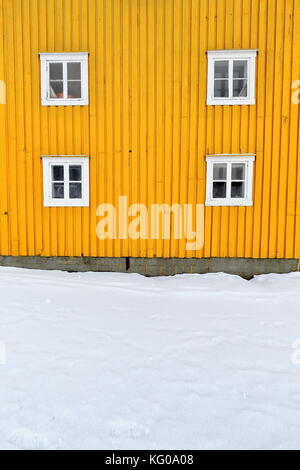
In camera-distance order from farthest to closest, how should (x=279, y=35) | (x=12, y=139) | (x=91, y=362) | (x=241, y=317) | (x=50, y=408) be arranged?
(x=12, y=139)
(x=279, y=35)
(x=241, y=317)
(x=91, y=362)
(x=50, y=408)

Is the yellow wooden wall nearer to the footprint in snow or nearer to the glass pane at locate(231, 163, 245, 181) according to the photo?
the glass pane at locate(231, 163, 245, 181)

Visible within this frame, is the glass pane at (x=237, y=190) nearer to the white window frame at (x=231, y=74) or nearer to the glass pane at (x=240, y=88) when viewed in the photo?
the white window frame at (x=231, y=74)

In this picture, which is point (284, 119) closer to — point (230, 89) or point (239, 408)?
point (230, 89)

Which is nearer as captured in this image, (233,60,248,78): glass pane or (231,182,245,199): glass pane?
(233,60,248,78): glass pane

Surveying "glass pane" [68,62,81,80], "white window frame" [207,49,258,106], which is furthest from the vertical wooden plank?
"white window frame" [207,49,258,106]

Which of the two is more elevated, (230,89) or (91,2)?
(91,2)

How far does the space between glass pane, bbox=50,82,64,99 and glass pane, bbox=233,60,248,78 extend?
447 cm

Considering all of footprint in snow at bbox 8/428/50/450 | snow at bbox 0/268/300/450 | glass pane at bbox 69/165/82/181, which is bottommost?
snow at bbox 0/268/300/450

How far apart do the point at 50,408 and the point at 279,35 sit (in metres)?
8.79

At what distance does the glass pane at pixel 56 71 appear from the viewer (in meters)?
7.14

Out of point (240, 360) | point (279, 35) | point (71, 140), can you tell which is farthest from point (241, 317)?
point (279, 35)

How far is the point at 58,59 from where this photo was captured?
6.98 meters

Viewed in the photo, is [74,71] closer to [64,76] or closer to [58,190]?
[64,76]

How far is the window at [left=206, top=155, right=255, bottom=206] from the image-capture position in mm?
7031
